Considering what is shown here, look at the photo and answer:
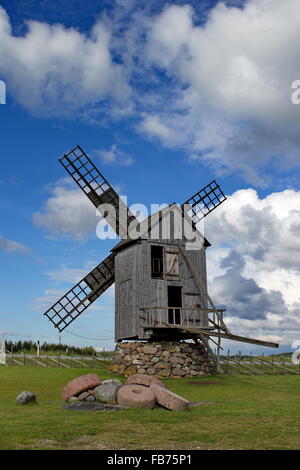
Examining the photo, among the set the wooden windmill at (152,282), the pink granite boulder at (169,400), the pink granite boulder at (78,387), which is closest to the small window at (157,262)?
the wooden windmill at (152,282)

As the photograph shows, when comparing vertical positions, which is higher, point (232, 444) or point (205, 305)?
point (205, 305)

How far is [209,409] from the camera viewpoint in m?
16.2

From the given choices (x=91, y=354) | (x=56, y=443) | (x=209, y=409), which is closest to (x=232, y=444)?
(x=56, y=443)

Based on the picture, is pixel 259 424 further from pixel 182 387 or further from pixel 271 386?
pixel 271 386

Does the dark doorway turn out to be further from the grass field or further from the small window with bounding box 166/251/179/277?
the grass field

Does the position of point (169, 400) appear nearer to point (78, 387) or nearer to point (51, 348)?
point (78, 387)

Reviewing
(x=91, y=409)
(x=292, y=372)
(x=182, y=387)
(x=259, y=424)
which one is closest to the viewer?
(x=259, y=424)

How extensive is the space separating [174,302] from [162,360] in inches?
174

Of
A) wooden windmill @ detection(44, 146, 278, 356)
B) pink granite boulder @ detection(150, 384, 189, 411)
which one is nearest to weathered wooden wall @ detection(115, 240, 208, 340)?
wooden windmill @ detection(44, 146, 278, 356)

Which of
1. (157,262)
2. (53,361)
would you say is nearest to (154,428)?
(157,262)

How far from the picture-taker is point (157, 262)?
3172 centimetres

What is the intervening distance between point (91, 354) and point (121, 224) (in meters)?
18.6

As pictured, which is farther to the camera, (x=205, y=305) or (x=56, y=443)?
(x=205, y=305)
